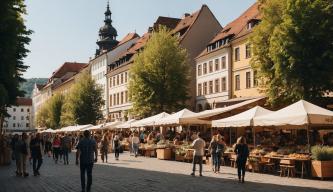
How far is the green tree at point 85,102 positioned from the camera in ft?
240

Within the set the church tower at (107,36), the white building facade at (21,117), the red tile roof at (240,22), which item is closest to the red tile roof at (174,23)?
the red tile roof at (240,22)

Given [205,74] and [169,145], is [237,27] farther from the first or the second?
[169,145]

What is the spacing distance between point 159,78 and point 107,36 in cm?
4789

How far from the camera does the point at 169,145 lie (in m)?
33.6

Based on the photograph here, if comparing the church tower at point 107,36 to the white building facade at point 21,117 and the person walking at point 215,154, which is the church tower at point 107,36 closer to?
the person walking at point 215,154

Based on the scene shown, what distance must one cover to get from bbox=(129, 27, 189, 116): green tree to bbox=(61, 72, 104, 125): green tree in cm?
2281

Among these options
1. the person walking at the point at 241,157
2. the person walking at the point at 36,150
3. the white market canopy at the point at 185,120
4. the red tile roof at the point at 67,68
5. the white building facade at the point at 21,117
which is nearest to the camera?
the person walking at the point at 241,157

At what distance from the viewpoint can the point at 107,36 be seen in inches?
3794

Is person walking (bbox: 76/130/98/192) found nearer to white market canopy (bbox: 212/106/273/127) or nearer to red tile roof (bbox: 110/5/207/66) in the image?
white market canopy (bbox: 212/106/273/127)

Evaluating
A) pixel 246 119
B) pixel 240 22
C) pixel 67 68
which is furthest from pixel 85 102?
pixel 67 68

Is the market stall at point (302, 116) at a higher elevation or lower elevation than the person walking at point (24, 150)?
higher

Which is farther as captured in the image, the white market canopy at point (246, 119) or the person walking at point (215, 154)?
the white market canopy at point (246, 119)

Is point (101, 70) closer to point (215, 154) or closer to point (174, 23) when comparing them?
point (174, 23)

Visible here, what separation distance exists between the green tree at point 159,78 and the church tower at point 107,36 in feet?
142
